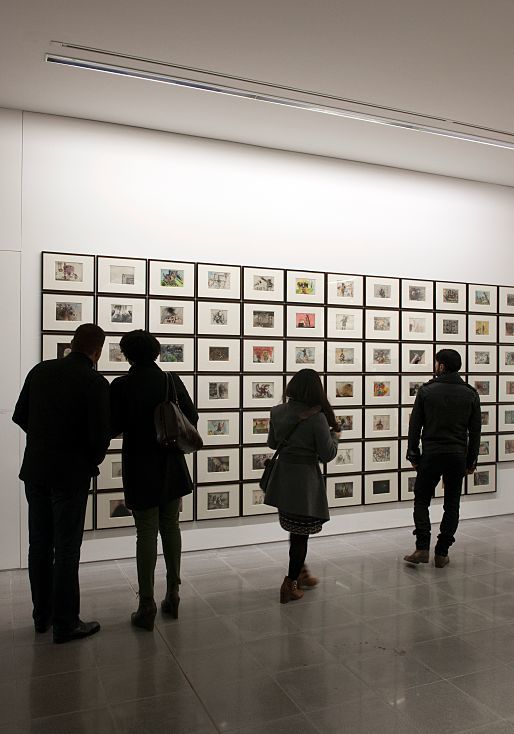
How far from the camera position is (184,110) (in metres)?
5.20

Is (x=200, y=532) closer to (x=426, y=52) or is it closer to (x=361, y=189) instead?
(x=361, y=189)

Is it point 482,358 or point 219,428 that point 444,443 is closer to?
point 219,428

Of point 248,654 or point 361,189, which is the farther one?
point 361,189

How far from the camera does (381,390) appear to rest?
21.5 ft

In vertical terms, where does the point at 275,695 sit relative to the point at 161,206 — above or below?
below

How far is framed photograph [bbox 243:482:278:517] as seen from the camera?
593 centimetres

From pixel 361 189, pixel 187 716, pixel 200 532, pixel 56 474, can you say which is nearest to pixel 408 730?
pixel 187 716

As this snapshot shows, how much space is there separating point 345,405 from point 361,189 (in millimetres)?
2198

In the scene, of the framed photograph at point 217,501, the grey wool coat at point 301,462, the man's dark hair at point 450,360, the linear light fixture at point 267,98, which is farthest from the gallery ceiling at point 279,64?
the framed photograph at point 217,501

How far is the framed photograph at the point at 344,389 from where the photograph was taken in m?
6.33

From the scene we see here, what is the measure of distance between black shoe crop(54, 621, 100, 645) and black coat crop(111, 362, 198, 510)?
2.48ft

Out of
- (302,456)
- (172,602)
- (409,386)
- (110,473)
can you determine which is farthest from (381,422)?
(172,602)

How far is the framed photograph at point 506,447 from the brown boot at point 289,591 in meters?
3.66

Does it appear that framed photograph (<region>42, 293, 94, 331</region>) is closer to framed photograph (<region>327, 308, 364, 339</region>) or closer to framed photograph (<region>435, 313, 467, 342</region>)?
framed photograph (<region>327, 308, 364, 339</region>)
